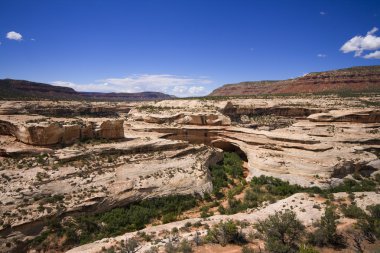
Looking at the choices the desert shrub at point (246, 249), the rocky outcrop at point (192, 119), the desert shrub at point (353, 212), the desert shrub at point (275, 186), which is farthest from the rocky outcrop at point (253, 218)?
the rocky outcrop at point (192, 119)

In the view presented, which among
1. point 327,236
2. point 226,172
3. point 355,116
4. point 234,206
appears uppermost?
point 355,116

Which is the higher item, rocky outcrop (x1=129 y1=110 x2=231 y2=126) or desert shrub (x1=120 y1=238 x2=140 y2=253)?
rocky outcrop (x1=129 y1=110 x2=231 y2=126)

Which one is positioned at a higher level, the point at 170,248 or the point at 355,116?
the point at 355,116

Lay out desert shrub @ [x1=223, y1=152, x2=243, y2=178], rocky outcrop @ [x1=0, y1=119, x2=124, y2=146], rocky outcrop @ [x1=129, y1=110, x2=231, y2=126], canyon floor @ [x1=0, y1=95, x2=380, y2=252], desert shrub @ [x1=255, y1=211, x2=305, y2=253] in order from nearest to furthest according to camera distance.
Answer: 1. desert shrub @ [x1=255, y1=211, x2=305, y2=253]
2. canyon floor @ [x1=0, y1=95, x2=380, y2=252]
3. rocky outcrop @ [x1=0, y1=119, x2=124, y2=146]
4. desert shrub @ [x1=223, y1=152, x2=243, y2=178]
5. rocky outcrop @ [x1=129, y1=110, x2=231, y2=126]

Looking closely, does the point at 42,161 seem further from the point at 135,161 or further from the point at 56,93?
the point at 56,93

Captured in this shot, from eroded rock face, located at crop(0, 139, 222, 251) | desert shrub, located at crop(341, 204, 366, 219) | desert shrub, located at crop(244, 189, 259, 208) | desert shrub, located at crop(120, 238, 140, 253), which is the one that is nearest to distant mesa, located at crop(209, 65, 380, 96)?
desert shrub, located at crop(244, 189, 259, 208)

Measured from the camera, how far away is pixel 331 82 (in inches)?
4397

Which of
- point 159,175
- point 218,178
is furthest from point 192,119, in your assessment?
point 159,175

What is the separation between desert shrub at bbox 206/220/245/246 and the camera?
53.3 feet

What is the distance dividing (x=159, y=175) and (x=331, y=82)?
357 feet

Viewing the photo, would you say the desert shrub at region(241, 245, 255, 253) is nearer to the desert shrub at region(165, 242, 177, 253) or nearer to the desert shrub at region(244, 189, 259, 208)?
the desert shrub at region(165, 242, 177, 253)

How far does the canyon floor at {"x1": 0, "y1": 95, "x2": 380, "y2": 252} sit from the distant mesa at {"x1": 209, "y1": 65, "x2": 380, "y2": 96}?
71.2 meters

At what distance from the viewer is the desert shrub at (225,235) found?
1625cm

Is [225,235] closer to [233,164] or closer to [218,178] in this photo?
[218,178]
